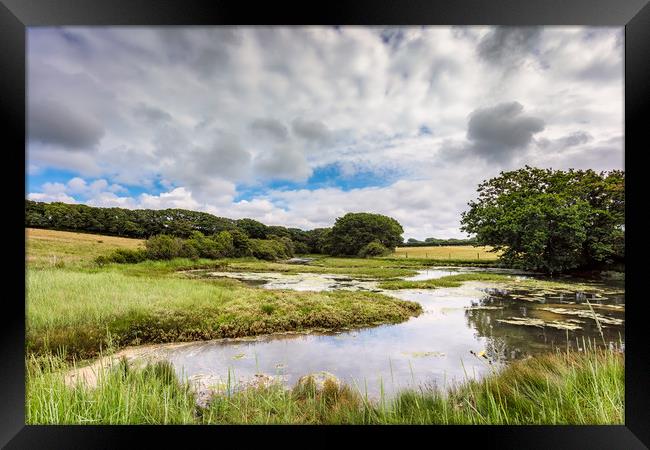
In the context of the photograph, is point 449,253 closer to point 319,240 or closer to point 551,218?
point 551,218

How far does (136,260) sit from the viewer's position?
10.3 feet

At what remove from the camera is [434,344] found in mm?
2645

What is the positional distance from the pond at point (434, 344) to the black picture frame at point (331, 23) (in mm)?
599

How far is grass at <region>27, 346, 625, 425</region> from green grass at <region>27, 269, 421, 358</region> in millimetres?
392

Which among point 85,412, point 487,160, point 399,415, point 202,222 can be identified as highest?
point 487,160

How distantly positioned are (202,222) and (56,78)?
6.14 feet

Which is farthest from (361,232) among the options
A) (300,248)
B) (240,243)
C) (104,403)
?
(104,403)

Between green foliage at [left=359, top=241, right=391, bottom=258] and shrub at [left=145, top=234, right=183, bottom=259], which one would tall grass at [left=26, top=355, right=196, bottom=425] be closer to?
shrub at [left=145, top=234, right=183, bottom=259]

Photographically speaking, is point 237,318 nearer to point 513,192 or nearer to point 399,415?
point 399,415

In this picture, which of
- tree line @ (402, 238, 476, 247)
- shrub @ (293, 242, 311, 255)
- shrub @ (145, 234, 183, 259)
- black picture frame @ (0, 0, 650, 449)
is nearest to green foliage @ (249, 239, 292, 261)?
shrub @ (293, 242, 311, 255)

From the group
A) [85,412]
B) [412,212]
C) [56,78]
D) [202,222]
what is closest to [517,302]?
[412,212]

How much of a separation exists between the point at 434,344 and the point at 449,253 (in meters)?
1.31

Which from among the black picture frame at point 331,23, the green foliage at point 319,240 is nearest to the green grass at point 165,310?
the green foliage at point 319,240

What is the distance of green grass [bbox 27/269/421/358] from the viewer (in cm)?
248
